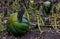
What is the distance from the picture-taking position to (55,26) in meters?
3.07

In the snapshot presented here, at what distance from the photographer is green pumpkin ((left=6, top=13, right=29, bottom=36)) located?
2857 millimetres

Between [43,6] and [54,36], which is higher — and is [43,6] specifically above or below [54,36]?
above

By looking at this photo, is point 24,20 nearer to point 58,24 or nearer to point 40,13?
point 40,13

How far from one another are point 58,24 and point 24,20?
24.2 inches

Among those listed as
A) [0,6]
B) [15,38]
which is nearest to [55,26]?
[15,38]

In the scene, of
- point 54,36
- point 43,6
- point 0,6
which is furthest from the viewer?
point 0,6

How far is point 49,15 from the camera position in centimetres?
335

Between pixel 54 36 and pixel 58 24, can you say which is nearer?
pixel 54 36

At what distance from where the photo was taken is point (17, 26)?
9.36ft

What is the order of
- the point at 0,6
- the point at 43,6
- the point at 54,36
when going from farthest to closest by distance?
the point at 0,6, the point at 43,6, the point at 54,36

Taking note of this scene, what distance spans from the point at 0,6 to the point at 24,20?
107cm

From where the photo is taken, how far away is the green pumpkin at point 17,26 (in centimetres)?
286

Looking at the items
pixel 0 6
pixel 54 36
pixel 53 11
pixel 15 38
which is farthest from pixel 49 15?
pixel 0 6

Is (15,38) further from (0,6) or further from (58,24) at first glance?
(0,6)
